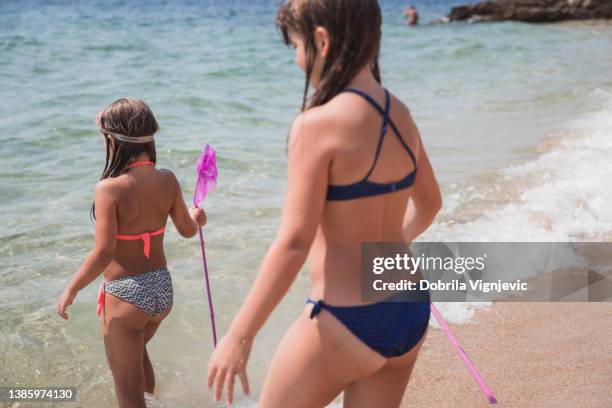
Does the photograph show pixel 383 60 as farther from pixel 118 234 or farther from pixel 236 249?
pixel 118 234

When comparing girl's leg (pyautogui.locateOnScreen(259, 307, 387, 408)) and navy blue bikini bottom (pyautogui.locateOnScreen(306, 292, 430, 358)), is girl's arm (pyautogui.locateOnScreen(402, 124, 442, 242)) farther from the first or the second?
girl's leg (pyautogui.locateOnScreen(259, 307, 387, 408))

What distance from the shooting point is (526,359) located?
375 centimetres

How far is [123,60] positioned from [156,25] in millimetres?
7543

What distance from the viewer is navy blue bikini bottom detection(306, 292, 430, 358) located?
1.91 m

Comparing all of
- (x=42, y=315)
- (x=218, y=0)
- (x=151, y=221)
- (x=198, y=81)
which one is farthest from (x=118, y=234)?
(x=218, y=0)

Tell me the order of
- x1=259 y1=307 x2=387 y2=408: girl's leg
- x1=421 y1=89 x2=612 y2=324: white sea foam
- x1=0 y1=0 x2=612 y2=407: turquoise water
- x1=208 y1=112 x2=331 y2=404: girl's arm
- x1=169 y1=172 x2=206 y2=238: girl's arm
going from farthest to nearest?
x1=421 y1=89 x2=612 y2=324: white sea foam → x1=0 y1=0 x2=612 y2=407: turquoise water → x1=169 y1=172 x2=206 y2=238: girl's arm → x1=259 y1=307 x2=387 y2=408: girl's leg → x1=208 y1=112 x2=331 y2=404: girl's arm

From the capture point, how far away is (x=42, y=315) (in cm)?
464

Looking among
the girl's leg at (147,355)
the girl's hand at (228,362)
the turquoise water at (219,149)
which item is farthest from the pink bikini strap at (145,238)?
the girl's hand at (228,362)

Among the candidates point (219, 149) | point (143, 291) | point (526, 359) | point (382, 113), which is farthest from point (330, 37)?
point (219, 149)

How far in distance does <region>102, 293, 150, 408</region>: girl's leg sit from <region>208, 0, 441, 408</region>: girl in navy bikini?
1.34 m

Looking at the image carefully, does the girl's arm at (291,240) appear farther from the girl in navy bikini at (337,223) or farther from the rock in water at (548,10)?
the rock in water at (548,10)

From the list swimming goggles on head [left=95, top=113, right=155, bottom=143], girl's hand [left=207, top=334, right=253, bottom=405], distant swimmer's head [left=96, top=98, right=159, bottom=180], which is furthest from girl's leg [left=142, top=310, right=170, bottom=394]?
girl's hand [left=207, top=334, right=253, bottom=405]

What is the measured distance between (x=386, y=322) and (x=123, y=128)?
1.69m

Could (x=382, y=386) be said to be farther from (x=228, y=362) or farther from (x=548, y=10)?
(x=548, y=10)
